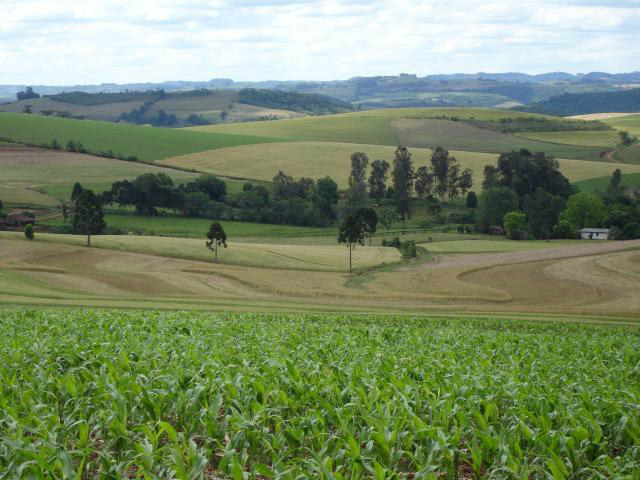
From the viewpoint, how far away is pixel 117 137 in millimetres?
163125

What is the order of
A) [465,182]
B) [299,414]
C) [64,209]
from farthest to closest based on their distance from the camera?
[465,182] → [64,209] → [299,414]

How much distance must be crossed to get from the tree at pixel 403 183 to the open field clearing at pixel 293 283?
46.3 metres

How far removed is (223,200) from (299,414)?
99665 mm

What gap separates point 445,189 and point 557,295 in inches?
3108

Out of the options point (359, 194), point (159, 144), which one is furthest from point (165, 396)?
point (159, 144)

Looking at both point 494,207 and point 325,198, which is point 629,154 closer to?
point 494,207

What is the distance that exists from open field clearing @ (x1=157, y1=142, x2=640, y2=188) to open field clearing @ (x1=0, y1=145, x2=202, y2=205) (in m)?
13.3

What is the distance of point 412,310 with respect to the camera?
45281 millimetres

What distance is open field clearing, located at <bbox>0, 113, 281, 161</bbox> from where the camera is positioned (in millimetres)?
149875

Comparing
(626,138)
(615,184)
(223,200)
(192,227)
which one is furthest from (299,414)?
(626,138)

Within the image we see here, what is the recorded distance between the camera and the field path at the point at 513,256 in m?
67.9

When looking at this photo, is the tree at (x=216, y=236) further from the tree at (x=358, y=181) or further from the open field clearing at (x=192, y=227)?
the tree at (x=358, y=181)

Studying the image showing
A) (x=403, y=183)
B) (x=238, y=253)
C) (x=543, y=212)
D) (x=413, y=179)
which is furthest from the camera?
(x=413, y=179)

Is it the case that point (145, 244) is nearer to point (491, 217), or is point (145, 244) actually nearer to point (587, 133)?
point (491, 217)
